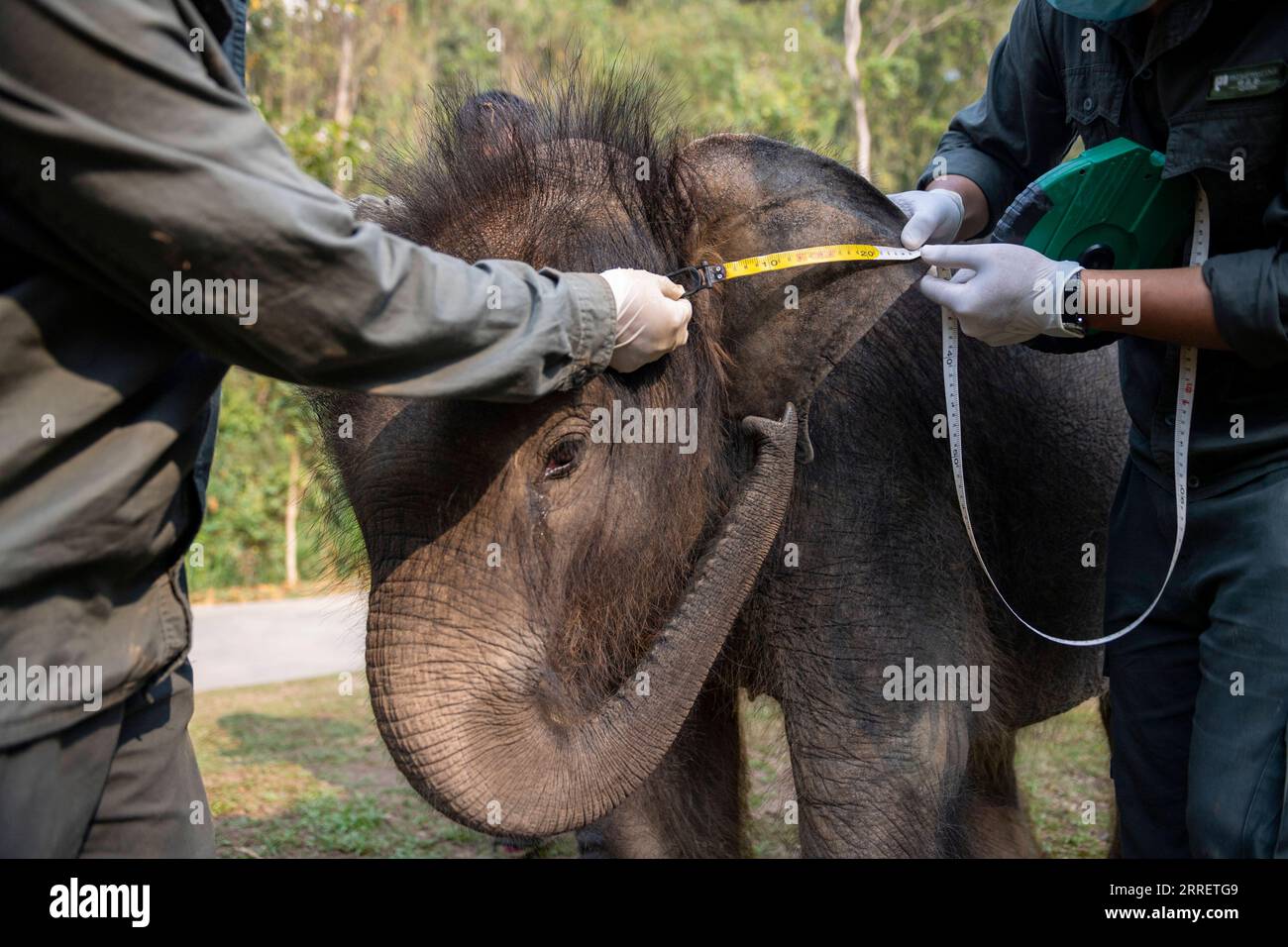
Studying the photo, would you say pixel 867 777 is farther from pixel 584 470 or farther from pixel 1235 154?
pixel 1235 154

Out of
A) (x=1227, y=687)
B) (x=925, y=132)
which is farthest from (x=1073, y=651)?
(x=925, y=132)

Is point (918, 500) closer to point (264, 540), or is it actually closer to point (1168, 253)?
point (1168, 253)

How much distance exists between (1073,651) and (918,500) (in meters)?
1.13

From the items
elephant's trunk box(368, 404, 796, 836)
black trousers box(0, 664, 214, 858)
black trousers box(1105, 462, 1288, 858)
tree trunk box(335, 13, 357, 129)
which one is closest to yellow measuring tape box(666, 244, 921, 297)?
elephant's trunk box(368, 404, 796, 836)

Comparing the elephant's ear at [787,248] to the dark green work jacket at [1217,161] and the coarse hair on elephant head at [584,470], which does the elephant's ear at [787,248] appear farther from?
the dark green work jacket at [1217,161]

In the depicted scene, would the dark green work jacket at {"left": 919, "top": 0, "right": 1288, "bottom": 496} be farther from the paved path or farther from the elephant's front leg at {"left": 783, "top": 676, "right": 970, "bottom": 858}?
Result: the paved path

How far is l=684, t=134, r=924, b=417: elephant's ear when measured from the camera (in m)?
3.34

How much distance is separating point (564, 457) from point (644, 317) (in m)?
0.41

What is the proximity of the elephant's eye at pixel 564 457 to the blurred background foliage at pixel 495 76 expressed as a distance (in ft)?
31.6

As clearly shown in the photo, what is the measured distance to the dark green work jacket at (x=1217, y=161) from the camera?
2617 millimetres

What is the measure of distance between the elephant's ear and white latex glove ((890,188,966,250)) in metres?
0.09

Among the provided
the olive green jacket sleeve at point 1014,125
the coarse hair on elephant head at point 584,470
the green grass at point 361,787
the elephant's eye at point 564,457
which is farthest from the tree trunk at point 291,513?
the elephant's eye at point 564,457

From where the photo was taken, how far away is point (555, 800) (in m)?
2.71
